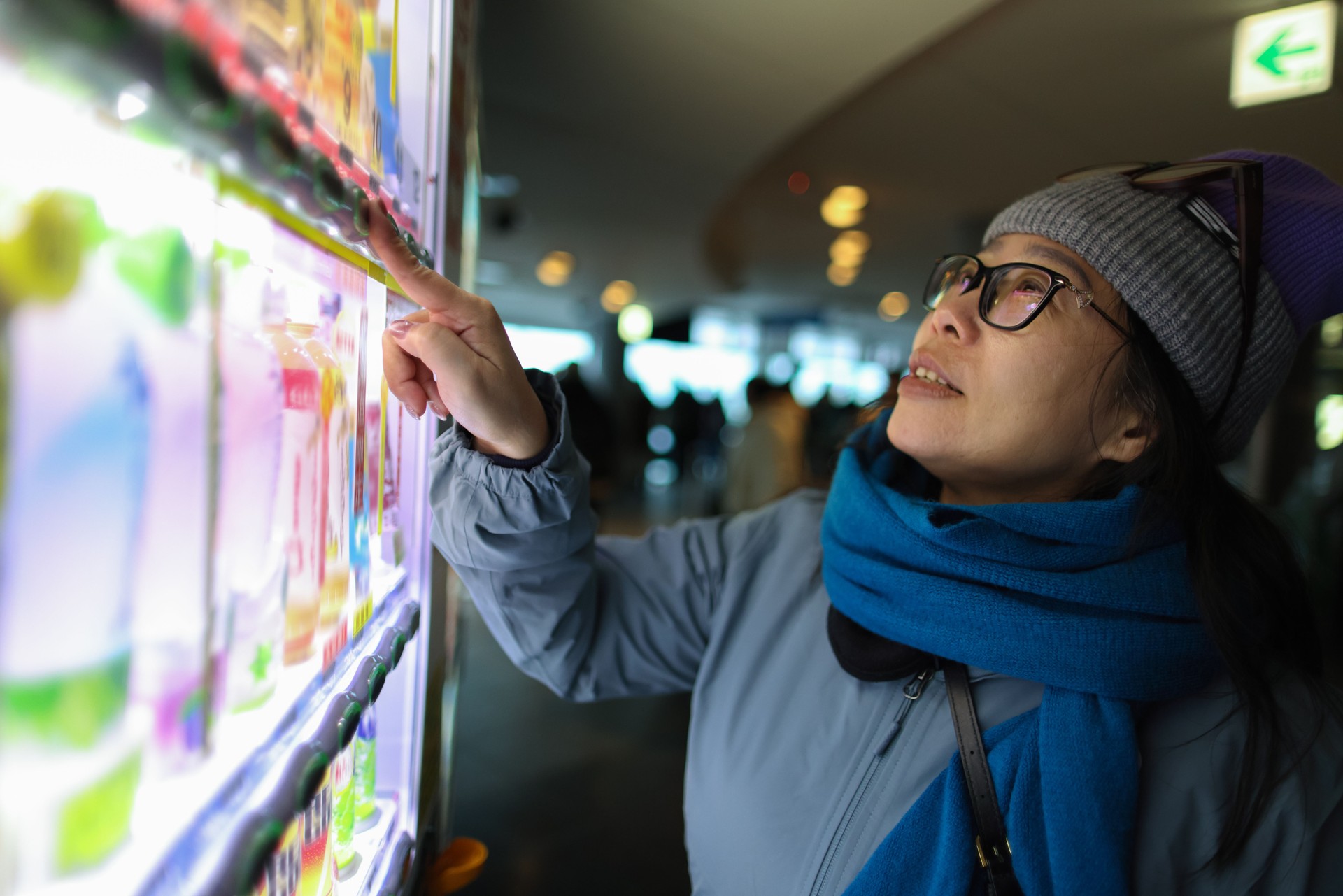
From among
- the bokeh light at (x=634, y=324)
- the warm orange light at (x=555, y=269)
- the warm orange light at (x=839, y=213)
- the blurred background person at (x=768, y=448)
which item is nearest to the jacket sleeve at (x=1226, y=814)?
the blurred background person at (x=768, y=448)

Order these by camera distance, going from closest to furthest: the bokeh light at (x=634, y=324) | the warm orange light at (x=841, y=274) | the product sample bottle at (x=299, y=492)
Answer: the product sample bottle at (x=299, y=492)
the warm orange light at (x=841, y=274)
the bokeh light at (x=634, y=324)

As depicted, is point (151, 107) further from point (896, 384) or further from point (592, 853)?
point (592, 853)

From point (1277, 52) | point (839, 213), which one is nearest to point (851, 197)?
point (839, 213)

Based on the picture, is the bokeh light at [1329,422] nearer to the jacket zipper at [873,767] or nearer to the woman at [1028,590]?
the woman at [1028,590]

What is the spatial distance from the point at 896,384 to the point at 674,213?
4.16 m

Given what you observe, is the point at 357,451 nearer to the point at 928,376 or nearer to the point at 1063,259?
the point at 928,376

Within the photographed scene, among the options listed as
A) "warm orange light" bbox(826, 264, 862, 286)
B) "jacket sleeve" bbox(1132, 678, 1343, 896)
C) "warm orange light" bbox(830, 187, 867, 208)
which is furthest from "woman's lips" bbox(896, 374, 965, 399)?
"warm orange light" bbox(826, 264, 862, 286)

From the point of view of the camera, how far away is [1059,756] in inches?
32.3

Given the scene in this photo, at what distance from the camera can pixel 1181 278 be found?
0.94 metres

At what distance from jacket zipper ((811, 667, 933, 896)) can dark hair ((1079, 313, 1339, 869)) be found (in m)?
0.34

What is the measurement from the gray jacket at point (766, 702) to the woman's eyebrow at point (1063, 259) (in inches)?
20.4

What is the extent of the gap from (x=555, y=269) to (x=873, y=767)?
7.64 metres

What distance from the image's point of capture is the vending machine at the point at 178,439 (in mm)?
310

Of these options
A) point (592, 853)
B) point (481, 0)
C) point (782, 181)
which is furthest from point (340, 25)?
point (782, 181)
